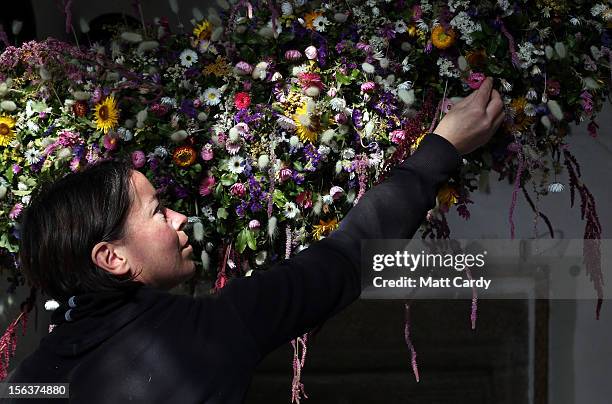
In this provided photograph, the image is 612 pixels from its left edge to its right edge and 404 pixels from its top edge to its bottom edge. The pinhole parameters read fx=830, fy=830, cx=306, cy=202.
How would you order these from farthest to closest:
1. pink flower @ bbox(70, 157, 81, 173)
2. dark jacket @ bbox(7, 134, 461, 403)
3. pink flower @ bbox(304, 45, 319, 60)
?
pink flower @ bbox(70, 157, 81, 173)
pink flower @ bbox(304, 45, 319, 60)
dark jacket @ bbox(7, 134, 461, 403)

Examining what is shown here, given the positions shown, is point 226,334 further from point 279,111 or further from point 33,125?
point 33,125

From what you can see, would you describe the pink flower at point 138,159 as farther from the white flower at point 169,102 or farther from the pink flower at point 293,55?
the pink flower at point 293,55

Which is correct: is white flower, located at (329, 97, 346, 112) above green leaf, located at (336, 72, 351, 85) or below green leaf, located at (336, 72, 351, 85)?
below

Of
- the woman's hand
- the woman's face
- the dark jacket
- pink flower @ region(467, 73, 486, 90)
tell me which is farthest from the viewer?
pink flower @ region(467, 73, 486, 90)

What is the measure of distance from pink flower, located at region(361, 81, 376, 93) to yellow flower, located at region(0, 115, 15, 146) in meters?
0.81

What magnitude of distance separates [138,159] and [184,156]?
3.8 inches

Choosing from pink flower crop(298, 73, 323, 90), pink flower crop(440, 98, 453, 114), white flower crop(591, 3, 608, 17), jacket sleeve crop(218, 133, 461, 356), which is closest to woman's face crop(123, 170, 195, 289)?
jacket sleeve crop(218, 133, 461, 356)

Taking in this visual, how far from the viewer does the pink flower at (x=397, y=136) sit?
1.62 metres

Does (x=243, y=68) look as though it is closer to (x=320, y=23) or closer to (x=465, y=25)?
(x=320, y=23)

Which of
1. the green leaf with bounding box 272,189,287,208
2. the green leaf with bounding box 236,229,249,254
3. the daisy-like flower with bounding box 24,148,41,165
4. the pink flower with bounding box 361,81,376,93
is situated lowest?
the green leaf with bounding box 236,229,249,254

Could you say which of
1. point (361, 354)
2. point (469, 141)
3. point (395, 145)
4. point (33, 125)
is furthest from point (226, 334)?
point (361, 354)

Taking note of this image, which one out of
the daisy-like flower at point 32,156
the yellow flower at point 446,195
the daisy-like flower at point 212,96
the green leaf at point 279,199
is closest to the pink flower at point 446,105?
the yellow flower at point 446,195

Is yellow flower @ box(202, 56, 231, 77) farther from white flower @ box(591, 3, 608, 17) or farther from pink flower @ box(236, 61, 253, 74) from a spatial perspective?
white flower @ box(591, 3, 608, 17)

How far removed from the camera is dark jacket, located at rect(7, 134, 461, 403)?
1139 millimetres
